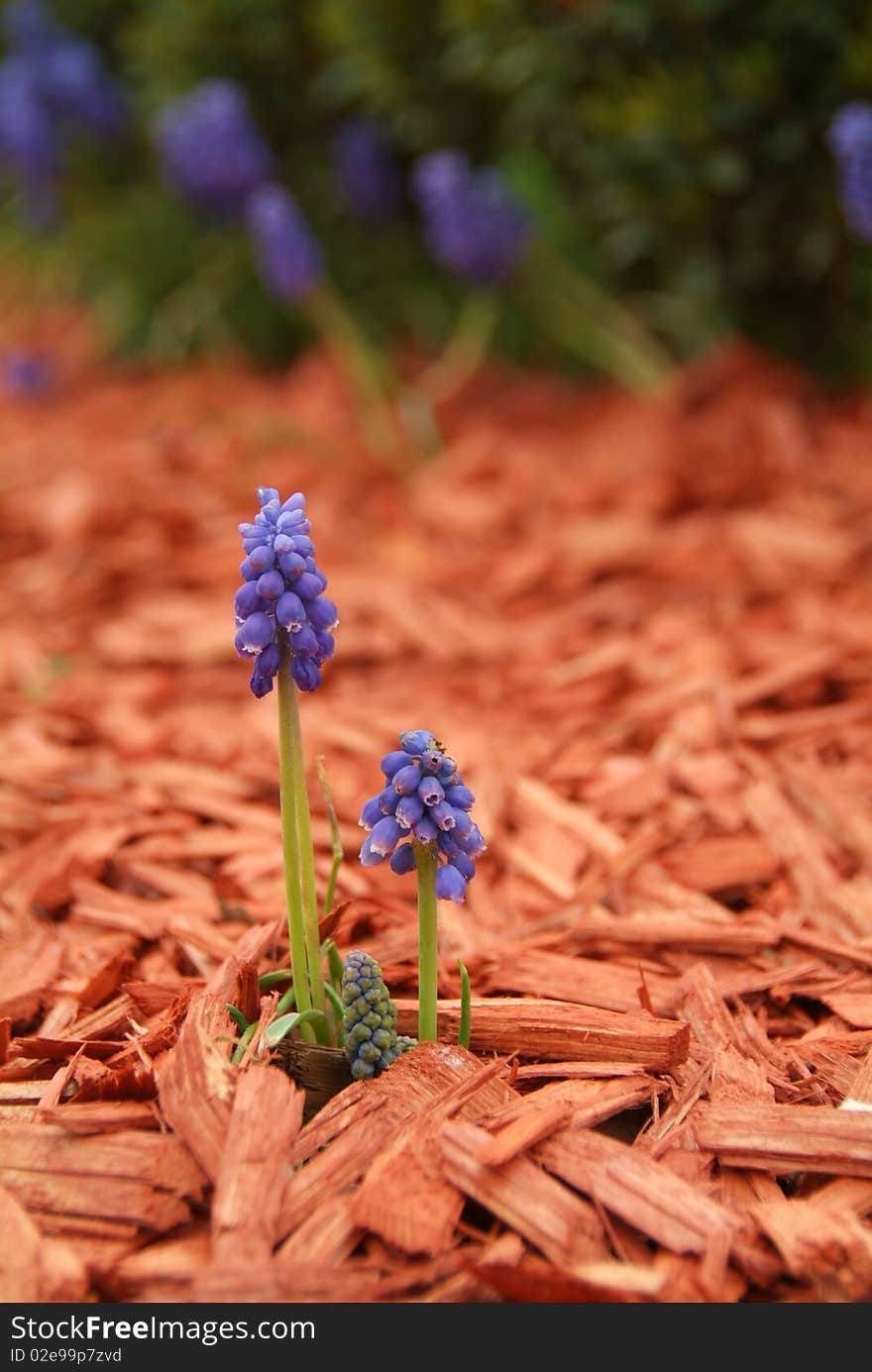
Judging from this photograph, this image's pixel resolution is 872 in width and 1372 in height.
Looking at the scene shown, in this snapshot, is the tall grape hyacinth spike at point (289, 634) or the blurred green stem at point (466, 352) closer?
the tall grape hyacinth spike at point (289, 634)

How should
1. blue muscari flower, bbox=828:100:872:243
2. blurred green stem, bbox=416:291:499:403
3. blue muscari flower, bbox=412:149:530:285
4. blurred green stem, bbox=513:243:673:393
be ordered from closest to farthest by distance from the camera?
blue muscari flower, bbox=828:100:872:243 < blue muscari flower, bbox=412:149:530:285 < blurred green stem, bbox=513:243:673:393 < blurred green stem, bbox=416:291:499:403

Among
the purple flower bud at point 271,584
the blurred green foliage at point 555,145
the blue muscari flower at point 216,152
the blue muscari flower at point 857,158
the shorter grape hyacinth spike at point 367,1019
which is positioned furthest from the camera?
the blue muscari flower at point 216,152

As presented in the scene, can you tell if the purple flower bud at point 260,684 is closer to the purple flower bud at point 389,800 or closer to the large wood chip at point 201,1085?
the purple flower bud at point 389,800

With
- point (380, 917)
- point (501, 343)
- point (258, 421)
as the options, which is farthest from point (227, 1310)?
point (501, 343)

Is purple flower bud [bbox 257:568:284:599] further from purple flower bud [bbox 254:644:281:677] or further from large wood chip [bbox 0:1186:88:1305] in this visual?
large wood chip [bbox 0:1186:88:1305]

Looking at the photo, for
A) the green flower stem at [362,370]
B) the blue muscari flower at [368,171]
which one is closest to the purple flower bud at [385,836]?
the green flower stem at [362,370]

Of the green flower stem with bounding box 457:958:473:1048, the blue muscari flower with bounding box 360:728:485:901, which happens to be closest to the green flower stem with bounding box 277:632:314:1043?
the blue muscari flower with bounding box 360:728:485:901
